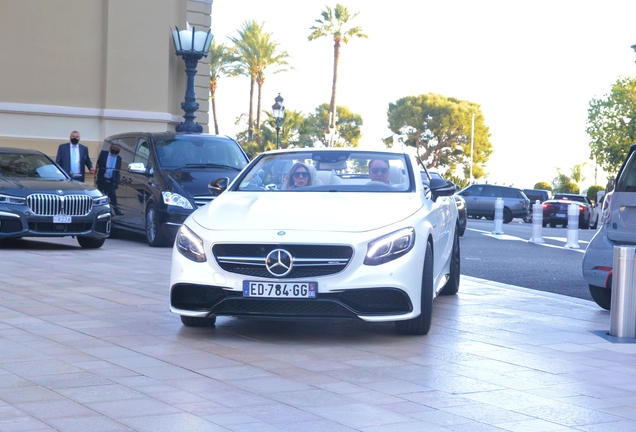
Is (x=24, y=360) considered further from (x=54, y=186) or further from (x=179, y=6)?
(x=179, y=6)

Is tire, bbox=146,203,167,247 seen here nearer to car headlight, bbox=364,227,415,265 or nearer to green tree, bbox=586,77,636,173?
car headlight, bbox=364,227,415,265

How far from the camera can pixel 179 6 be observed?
25844mm

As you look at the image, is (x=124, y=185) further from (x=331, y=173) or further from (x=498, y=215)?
(x=498, y=215)

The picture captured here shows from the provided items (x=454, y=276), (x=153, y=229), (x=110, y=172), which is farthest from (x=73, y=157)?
(x=454, y=276)

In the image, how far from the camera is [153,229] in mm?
16203

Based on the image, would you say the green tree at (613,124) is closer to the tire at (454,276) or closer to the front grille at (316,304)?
the tire at (454,276)

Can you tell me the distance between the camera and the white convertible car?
6973 mm

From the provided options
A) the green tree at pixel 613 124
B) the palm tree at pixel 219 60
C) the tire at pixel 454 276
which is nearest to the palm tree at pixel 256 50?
the palm tree at pixel 219 60

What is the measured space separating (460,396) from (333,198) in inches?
104

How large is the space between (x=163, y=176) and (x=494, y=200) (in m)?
29.0

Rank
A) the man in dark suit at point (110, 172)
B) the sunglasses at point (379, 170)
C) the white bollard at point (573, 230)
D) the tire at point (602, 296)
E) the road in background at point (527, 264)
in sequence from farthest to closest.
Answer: the white bollard at point (573, 230)
the man in dark suit at point (110, 172)
the road in background at point (527, 264)
the tire at point (602, 296)
the sunglasses at point (379, 170)

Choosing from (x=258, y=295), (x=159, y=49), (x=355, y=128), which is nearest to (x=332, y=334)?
(x=258, y=295)

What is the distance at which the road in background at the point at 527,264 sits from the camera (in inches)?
488

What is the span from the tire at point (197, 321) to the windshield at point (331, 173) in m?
1.31
